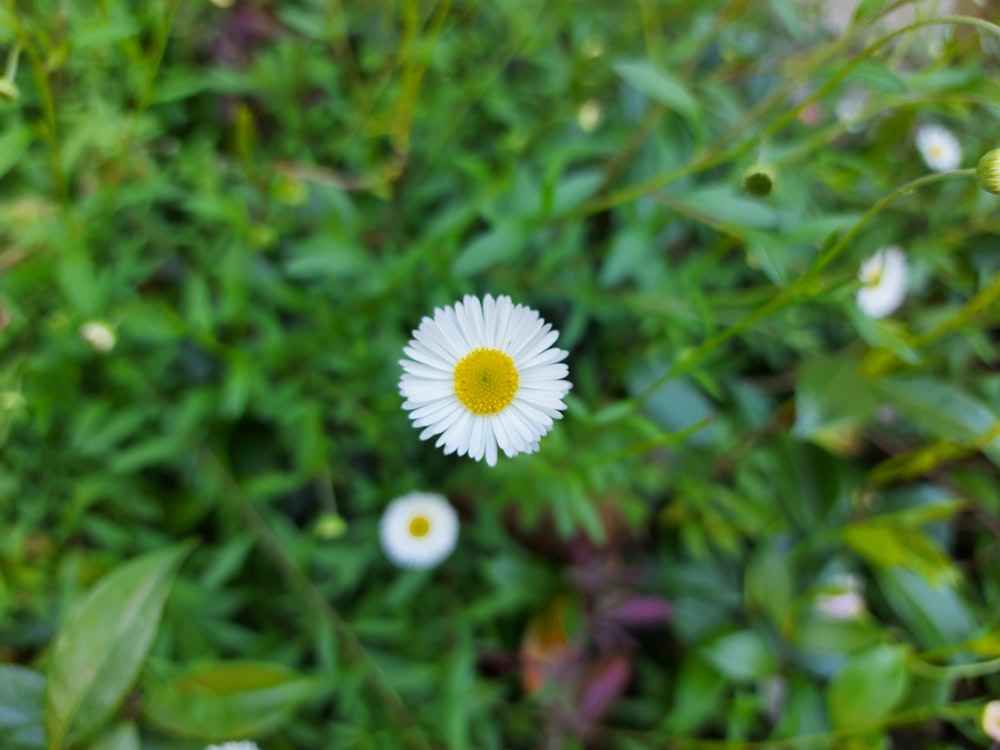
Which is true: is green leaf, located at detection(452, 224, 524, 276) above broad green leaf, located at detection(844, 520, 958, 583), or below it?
above

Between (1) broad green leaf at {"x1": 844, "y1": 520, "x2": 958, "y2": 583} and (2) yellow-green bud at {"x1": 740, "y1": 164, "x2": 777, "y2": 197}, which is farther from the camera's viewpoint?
(1) broad green leaf at {"x1": 844, "y1": 520, "x2": 958, "y2": 583}

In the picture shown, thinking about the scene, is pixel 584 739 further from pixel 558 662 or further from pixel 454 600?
pixel 454 600

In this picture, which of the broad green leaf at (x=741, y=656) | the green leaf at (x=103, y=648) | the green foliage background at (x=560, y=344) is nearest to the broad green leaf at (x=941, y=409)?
the green foliage background at (x=560, y=344)

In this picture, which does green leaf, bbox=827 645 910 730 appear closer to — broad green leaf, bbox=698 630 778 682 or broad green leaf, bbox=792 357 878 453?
broad green leaf, bbox=698 630 778 682

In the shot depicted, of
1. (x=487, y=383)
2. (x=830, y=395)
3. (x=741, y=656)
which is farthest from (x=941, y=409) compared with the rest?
(x=487, y=383)

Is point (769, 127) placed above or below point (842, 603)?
above

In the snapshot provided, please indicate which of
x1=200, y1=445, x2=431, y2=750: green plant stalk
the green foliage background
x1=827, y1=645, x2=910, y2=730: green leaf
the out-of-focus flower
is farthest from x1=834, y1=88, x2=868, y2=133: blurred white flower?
x1=200, y1=445, x2=431, y2=750: green plant stalk

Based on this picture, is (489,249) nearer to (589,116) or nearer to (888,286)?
(589,116)

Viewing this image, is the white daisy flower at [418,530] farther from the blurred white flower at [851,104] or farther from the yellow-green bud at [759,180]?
the blurred white flower at [851,104]
